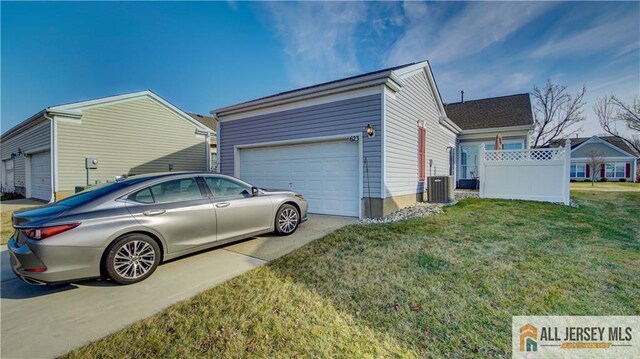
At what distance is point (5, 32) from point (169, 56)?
4.81 metres

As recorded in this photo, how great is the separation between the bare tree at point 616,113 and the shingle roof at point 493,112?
10.6 m

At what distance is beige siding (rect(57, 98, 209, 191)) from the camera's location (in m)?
11.0

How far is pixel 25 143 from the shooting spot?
529 inches

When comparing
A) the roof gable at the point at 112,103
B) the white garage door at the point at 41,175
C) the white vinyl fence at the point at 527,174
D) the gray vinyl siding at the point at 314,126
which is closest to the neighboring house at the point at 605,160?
the white vinyl fence at the point at 527,174

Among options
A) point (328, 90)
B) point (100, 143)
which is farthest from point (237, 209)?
point (100, 143)

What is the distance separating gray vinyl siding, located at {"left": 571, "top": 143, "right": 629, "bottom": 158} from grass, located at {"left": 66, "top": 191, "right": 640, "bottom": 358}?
33358mm

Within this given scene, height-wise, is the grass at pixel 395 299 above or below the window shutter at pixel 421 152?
below

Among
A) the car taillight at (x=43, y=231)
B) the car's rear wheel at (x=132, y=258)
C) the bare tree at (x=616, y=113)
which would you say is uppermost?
the bare tree at (x=616, y=113)

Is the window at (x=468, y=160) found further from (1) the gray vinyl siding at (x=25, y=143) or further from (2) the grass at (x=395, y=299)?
(1) the gray vinyl siding at (x=25, y=143)

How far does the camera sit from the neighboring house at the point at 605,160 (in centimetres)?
2691

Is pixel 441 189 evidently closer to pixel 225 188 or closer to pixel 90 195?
pixel 225 188

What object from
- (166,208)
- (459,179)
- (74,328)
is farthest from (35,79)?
(459,179)

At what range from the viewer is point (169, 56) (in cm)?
1194

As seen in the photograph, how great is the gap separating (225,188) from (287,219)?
146 centimetres
